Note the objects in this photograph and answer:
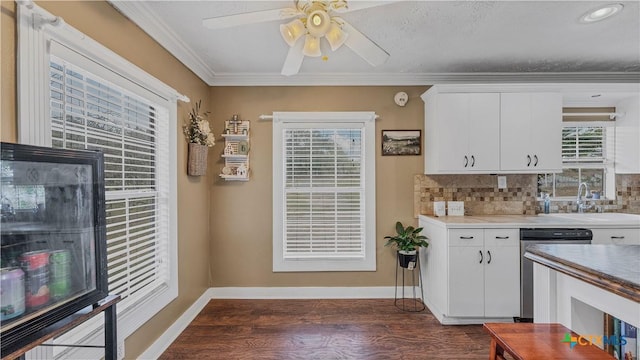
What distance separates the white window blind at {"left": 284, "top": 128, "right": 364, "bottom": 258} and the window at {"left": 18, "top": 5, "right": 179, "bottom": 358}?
4.22 feet

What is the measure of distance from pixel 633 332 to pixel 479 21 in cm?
205

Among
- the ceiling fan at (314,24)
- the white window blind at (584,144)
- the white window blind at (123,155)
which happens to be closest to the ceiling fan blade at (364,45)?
the ceiling fan at (314,24)

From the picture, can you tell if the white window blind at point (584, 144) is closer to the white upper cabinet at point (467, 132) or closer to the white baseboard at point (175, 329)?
the white upper cabinet at point (467, 132)

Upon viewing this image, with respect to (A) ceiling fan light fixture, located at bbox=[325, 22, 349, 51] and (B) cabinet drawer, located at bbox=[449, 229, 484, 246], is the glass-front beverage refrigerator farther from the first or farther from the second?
(B) cabinet drawer, located at bbox=[449, 229, 484, 246]

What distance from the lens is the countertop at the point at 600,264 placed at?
3.38 ft

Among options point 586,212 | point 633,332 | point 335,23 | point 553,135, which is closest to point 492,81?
point 553,135

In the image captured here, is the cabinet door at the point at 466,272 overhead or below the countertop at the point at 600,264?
below

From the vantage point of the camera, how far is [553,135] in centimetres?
307

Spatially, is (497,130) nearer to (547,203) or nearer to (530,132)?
(530,132)

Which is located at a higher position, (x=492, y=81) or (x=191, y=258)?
(x=492, y=81)

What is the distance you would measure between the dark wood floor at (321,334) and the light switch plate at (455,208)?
3.54ft

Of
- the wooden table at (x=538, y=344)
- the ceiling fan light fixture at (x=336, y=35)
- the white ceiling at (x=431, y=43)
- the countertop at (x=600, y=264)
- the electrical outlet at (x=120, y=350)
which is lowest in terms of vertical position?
the electrical outlet at (x=120, y=350)

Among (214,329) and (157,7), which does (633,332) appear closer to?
(214,329)

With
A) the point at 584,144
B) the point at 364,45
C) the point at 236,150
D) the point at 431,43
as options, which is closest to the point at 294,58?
the point at 364,45
